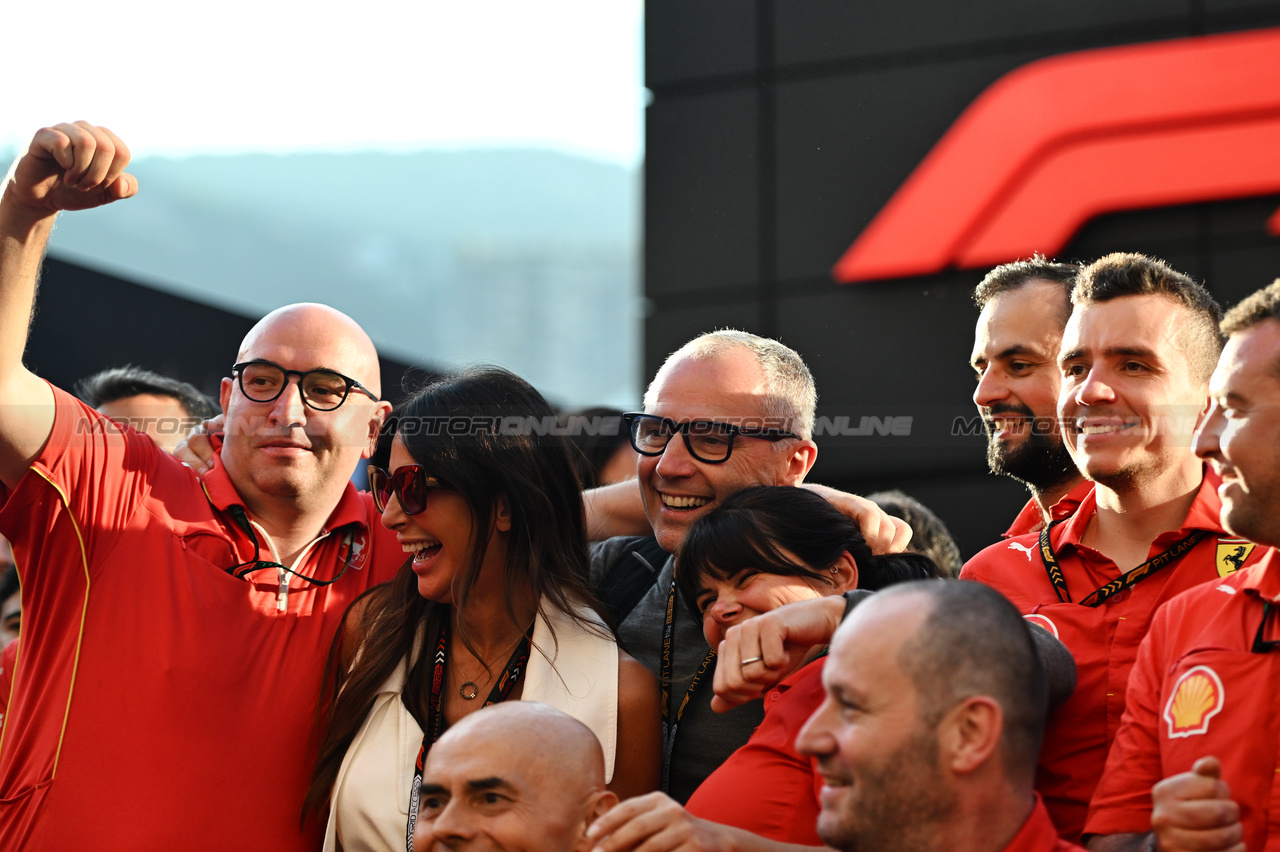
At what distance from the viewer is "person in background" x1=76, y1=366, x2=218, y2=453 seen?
522cm

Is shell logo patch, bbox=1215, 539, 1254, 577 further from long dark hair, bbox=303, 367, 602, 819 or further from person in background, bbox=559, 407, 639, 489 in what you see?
person in background, bbox=559, 407, 639, 489

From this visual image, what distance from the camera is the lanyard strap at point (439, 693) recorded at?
10.2ft

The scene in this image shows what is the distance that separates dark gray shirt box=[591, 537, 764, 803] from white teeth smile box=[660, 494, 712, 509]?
16 centimetres

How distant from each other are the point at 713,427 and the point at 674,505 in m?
0.27

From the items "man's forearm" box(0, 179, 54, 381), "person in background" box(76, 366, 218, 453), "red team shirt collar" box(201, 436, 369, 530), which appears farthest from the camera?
"person in background" box(76, 366, 218, 453)

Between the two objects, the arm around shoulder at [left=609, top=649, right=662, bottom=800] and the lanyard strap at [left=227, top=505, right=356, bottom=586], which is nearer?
the arm around shoulder at [left=609, top=649, right=662, bottom=800]

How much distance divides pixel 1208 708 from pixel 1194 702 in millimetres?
32

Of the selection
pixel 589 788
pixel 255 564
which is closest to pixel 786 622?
pixel 589 788

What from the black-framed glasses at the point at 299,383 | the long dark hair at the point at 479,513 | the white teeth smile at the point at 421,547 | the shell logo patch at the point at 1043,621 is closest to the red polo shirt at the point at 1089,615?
the shell logo patch at the point at 1043,621

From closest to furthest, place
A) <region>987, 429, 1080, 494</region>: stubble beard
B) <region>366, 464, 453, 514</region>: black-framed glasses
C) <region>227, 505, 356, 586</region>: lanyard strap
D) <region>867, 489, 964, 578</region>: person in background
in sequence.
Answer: <region>366, 464, 453, 514</region>: black-framed glasses, <region>227, 505, 356, 586</region>: lanyard strap, <region>987, 429, 1080, 494</region>: stubble beard, <region>867, 489, 964, 578</region>: person in background

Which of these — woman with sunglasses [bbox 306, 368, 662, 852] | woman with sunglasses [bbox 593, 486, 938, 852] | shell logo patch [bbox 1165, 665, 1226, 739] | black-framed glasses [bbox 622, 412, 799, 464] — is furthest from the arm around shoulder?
shell logo patch [bbox 1165, 665, 1226, 739]

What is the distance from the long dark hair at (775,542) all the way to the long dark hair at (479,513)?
0.50 meters

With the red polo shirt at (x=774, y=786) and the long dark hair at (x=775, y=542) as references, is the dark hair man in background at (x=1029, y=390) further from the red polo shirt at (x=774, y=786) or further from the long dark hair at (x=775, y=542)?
the red polo shirt at (x=774, y=786)

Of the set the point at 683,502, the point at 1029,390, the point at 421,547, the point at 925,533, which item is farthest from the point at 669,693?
the point at 925,533
